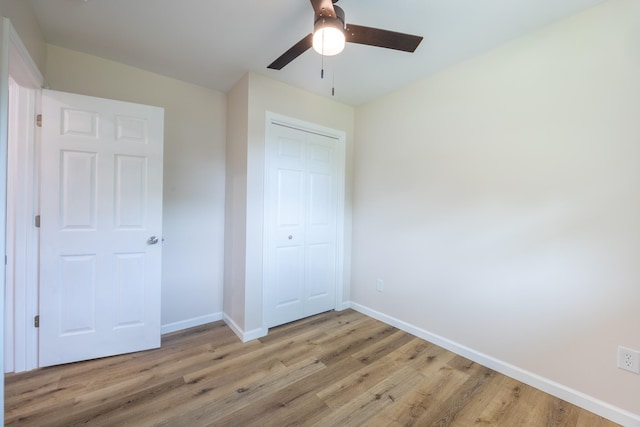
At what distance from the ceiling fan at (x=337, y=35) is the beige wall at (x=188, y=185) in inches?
57.5

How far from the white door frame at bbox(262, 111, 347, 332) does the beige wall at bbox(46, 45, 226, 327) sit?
58 centimetres

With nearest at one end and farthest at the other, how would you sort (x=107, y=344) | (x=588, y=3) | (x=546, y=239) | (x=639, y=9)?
(x=639, y=9) < (x=588, y=3) < (x=546, y=239) < (x=107, y=344)

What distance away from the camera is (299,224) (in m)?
2.74

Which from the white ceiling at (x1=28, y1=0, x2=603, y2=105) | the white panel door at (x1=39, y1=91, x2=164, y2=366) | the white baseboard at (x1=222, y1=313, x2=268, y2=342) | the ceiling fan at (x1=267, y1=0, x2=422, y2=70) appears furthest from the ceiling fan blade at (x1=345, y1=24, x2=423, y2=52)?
the white baseboard at (x1=222, y1=313, x2=268, y2=342)

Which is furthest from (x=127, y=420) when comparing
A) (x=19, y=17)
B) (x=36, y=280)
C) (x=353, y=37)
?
(x=353, y=37)

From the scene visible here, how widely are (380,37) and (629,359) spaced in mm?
2272

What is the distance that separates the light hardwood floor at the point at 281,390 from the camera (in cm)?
152

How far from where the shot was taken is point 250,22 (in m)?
1.76

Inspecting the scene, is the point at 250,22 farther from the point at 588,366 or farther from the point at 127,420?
the point at 588,366

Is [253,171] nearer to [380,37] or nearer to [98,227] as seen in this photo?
[98,227]

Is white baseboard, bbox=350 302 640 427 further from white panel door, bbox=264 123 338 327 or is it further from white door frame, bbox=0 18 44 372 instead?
white door frame, bbox=0 18 44 372

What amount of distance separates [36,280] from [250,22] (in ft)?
7.66

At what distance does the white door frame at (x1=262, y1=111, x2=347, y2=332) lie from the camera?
247cm

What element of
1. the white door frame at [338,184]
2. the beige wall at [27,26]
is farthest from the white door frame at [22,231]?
the white door frame at [338,184]
